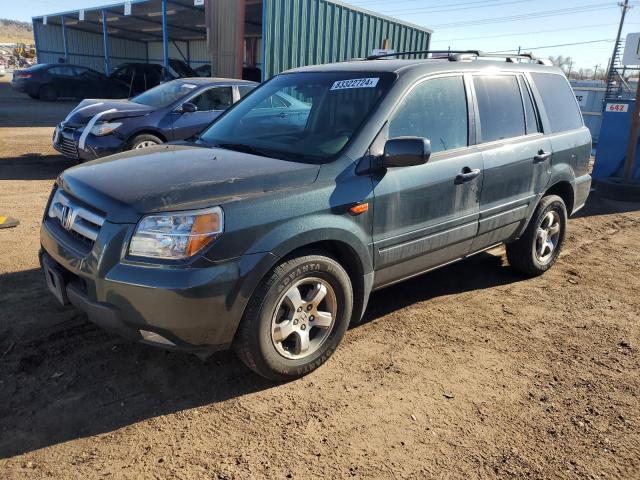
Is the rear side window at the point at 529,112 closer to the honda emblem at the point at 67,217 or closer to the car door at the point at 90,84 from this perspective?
the honda emblem at the point at 67,217

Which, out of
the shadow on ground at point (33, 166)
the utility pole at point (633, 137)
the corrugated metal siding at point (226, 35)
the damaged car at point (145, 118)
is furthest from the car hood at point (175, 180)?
the corrugated metal siding at point (226, 35)

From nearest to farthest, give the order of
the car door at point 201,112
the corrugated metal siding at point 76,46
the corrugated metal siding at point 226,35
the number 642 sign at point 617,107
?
the car door at point 201,112, the number 642 sign at point 617,107, the corrugated metal siding at point 226,35, the corrugated metal siding at point 76,46

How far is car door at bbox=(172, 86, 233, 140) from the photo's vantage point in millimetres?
8500

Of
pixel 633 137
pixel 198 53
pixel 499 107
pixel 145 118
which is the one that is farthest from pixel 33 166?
Result: pixel 198 53

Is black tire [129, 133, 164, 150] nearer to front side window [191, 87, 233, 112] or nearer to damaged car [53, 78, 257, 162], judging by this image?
damaged car [53, 78, 257, 162]

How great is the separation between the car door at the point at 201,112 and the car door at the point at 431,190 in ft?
18.3

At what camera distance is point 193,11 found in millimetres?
22156

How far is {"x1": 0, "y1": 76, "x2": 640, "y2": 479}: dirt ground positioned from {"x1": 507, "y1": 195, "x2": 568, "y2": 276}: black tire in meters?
0.48

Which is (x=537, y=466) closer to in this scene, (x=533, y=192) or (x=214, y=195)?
(x=214, y=195)

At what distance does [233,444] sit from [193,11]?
22.8 m

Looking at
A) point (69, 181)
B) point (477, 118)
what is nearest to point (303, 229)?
point (69, 181)

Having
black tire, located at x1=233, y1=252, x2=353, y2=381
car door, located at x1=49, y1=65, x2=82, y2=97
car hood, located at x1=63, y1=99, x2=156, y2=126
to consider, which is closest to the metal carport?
car door, located at x1=49, y1=65, x2=82, y2=97

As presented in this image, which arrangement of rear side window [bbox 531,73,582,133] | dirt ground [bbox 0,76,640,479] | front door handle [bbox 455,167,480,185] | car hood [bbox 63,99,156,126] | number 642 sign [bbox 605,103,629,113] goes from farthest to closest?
number 642 sign [bbox 605,103,629,113]
car hood [bbox 63,99,156,126]
rear side window [bbox 531,73,582,133]
front door handle [bbox 455,167,480,185]
dirt ground [bbox 0,76,640,479]

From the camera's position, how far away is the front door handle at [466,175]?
375cm
